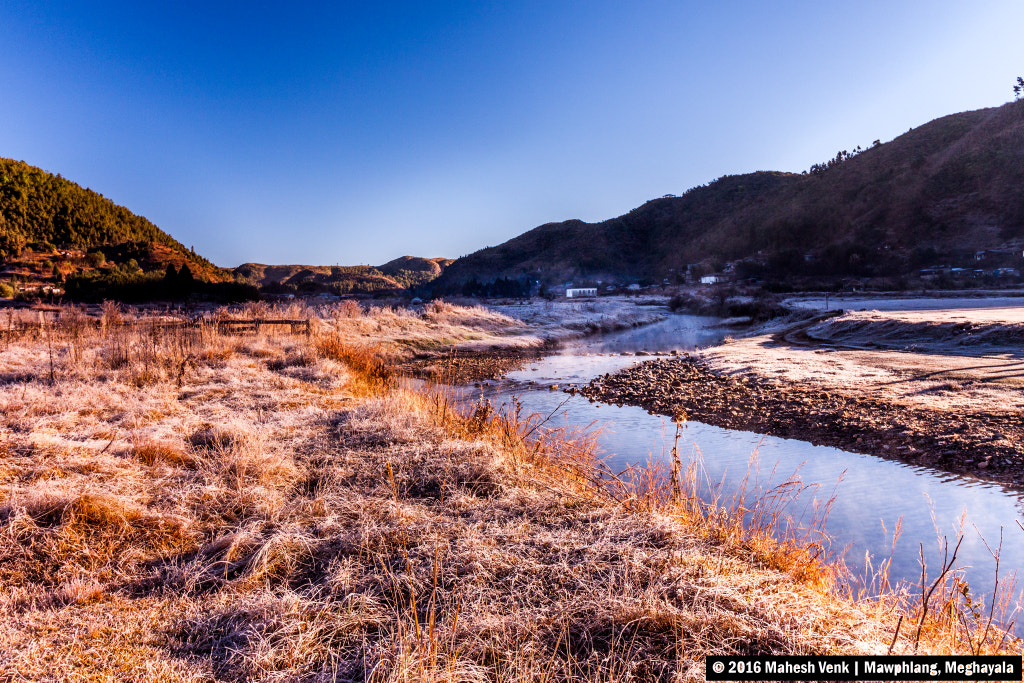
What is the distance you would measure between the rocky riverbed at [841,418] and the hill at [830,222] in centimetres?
3895

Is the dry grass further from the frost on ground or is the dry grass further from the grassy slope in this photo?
the grassy slope

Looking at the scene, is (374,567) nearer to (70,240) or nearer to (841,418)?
(841,418)

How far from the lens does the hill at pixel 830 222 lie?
4150 centimetres

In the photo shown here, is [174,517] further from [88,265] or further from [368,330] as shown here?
[88,265]

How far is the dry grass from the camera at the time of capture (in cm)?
200

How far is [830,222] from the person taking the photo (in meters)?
55.2

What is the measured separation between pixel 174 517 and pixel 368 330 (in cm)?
1500

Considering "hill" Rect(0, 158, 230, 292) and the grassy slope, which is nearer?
"hill" Rect(0, 158, 230, 292)

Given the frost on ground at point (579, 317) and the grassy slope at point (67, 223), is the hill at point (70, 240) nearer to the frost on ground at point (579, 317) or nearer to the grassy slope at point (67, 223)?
the grassy slope at point (67, 223)

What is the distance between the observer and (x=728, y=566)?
2742 millimetres

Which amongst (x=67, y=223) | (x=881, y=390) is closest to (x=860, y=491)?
(x=881, y=390)

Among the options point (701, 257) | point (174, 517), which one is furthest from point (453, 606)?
point (701, 257)

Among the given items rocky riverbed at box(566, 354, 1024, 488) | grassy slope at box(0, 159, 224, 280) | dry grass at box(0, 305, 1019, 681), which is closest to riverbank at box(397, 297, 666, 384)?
rocky riverbed at box(566, 354, 1024, 488)

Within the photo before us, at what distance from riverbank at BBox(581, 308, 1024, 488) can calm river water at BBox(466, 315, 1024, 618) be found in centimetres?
49
